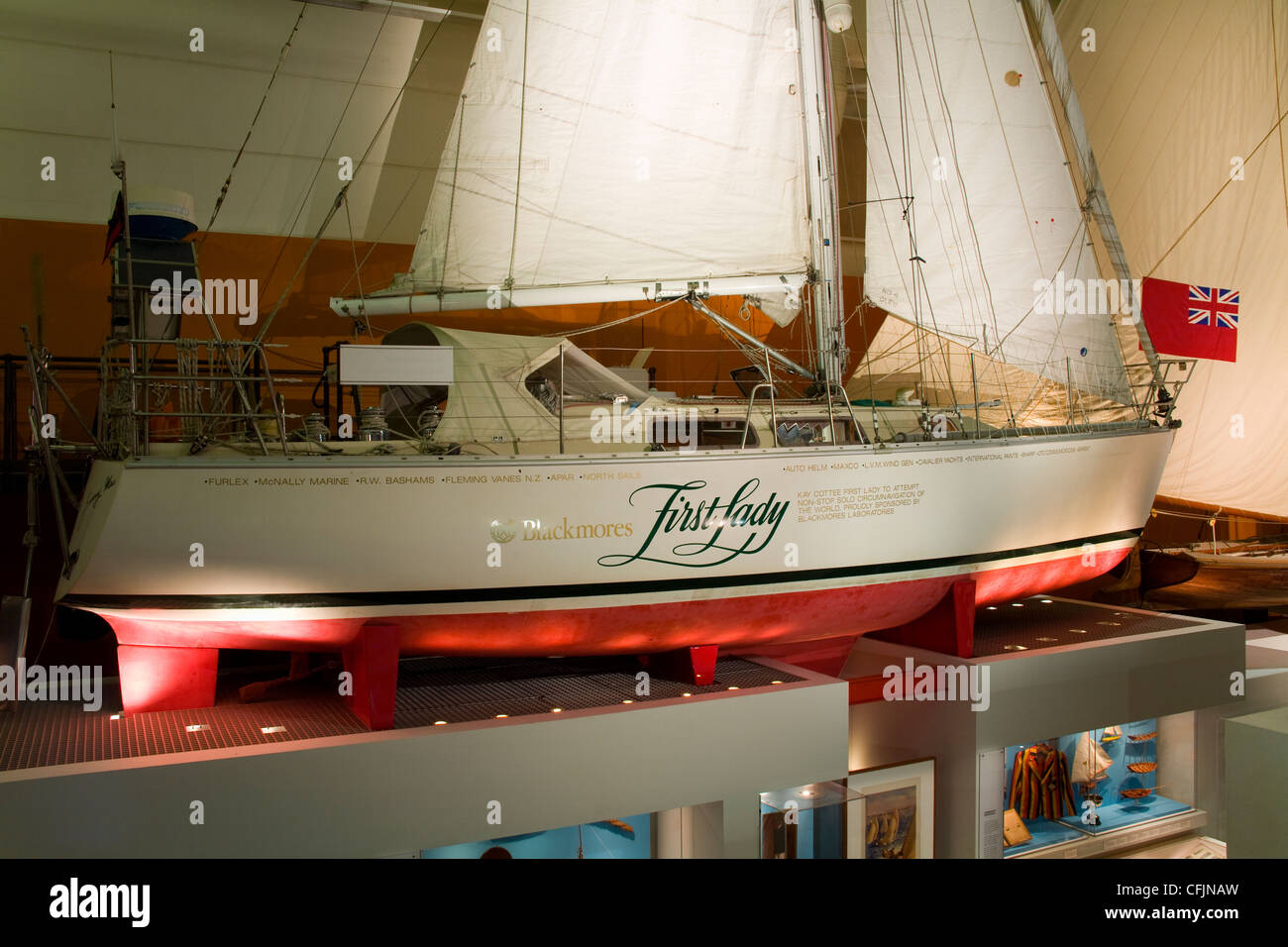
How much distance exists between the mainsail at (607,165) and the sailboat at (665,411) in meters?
0.02

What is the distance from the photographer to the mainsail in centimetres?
683

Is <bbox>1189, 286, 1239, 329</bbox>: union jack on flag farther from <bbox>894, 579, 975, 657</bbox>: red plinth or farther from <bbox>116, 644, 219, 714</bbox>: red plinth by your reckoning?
<bbox>116, 644, 219, 714</bbox>: red plinth

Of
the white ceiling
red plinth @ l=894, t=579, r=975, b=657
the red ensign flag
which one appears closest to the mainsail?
the white ceiling

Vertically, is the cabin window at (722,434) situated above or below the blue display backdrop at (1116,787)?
above

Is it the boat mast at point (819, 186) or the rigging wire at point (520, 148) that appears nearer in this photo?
the rigging wire at point (520, 148)

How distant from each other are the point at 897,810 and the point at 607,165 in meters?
4.71

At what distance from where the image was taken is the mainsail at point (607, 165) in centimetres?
683

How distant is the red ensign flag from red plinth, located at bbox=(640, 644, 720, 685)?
420 centimetres

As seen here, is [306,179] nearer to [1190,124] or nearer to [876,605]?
[876,605]

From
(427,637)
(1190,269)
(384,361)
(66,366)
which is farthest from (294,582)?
(1190,269)

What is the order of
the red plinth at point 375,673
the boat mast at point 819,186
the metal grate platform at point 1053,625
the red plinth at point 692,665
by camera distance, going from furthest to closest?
the metal grate platform at point 1053,625 < the boat mast at point 819,186 < the red plinth at point 692,665 < the red plinth at point 375,673

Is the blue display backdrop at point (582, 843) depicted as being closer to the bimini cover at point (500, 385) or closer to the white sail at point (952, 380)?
the bimini cover at point (500, 385)

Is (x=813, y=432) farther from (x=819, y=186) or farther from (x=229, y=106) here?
(x=229, y=106)

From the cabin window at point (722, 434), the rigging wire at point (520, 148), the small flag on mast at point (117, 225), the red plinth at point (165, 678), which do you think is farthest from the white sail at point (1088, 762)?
the small flag on mast at point (117, 225)
